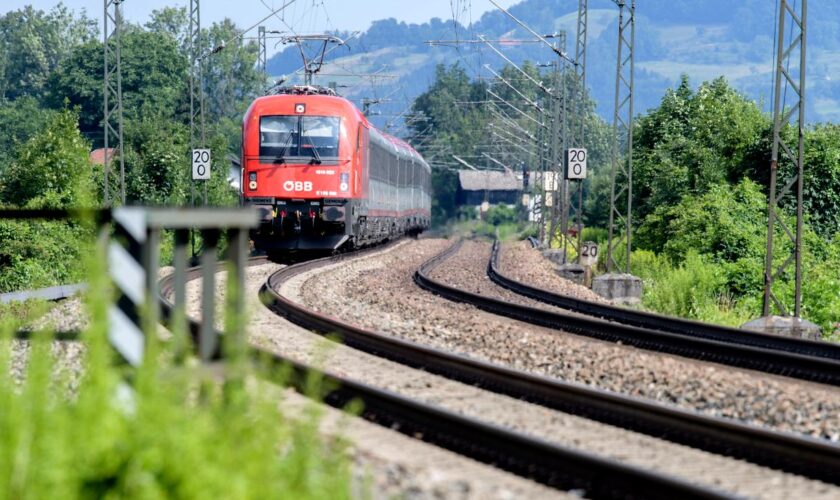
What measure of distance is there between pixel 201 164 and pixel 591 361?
72.7 feet

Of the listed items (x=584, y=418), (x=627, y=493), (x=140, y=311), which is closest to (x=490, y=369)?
(x=584, y=418)

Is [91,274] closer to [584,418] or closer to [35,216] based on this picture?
[35,216]

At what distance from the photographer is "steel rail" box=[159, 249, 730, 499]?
19.7ft

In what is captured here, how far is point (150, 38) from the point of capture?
100 m

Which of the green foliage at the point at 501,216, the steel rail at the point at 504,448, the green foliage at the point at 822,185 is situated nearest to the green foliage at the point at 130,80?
the green foliage at the point at 501,216

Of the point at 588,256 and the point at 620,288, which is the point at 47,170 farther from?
the point at 620,288

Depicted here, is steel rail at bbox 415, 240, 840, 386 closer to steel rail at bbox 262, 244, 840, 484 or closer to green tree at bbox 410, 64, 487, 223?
steel rail at bbox 262, 244, 840, 484

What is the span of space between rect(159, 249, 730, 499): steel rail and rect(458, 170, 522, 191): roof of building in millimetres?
114181

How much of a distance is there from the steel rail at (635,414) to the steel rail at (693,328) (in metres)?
4.78

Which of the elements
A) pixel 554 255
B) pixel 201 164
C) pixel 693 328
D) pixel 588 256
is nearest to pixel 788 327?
pixel 693 328

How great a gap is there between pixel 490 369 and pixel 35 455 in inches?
226

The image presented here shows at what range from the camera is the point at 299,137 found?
2488 cm

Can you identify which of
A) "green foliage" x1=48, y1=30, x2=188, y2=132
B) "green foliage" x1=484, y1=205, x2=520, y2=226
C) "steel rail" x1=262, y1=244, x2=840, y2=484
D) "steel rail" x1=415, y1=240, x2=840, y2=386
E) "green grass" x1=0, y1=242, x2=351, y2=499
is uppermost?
"green foliage" x1=48, y1=30, x2=188, y2=132

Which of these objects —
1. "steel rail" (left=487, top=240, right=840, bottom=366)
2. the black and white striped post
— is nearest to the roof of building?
"steel rail" (left=487, top=240, right=840, bottom=366)
